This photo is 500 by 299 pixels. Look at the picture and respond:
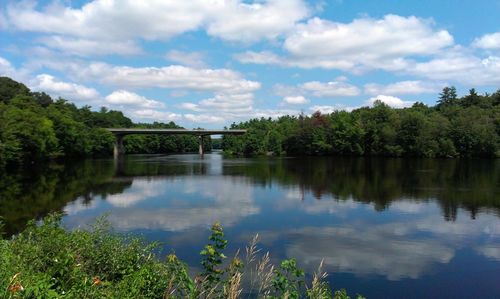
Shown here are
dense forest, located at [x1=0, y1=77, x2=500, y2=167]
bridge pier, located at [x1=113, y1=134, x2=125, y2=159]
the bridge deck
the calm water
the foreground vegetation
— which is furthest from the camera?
bridge pier, located at [x1=113, y1=134, x2=125, y2=159]

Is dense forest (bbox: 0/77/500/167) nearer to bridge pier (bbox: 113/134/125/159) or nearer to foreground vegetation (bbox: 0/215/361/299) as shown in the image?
bridge pier (bbox: 113/134/125/159)

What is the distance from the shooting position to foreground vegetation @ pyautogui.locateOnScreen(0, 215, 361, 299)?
6863mm

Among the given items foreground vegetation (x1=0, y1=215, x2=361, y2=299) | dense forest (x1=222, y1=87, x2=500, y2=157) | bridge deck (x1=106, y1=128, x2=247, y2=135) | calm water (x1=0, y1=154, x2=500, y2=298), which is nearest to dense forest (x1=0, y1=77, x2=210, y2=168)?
bridge deck (x1=106, y1=128, x2=247, y2=135)

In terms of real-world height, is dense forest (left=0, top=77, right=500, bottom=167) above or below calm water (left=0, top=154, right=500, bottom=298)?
above

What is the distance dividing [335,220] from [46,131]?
70034mm

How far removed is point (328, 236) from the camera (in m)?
22.3

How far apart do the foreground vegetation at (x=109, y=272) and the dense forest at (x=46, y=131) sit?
177 ft

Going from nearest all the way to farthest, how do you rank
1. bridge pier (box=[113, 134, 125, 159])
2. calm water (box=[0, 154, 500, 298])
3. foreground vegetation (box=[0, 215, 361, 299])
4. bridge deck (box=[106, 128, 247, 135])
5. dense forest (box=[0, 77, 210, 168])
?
foreground vegetation (box=[0, 215, 361, 299]) → calm water (box=[0, 154, 500, 298]) → dense forest (box=[0, 77, 210, 168]) → bridge deck (box=[106, 128, 247, 135]) → bridge pier (box=[113, 134, 125, 159])

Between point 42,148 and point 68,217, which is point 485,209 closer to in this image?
point 68,217

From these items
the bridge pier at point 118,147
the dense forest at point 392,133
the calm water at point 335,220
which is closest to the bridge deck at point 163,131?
the bridge pier at point 118,147

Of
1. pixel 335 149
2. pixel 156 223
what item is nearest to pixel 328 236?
pixel 156 223

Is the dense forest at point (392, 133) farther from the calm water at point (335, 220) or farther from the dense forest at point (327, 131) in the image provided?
the calm water at point (335, 220)

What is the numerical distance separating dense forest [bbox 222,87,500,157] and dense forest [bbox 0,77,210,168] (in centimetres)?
4519

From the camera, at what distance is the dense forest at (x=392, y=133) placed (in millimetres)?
101938
